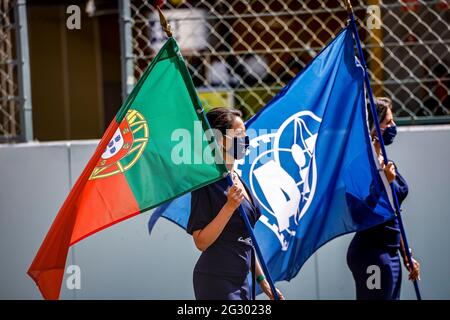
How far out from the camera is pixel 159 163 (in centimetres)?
356

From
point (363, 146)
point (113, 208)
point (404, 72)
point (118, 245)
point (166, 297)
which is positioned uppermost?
point (404, 72)

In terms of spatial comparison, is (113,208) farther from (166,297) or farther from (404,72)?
(404,72)

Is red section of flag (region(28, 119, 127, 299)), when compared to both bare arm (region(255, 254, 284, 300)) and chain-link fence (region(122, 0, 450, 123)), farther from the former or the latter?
chain-link fence (region(122, 0, 450, 123))

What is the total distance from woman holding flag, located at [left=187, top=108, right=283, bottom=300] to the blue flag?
433mm

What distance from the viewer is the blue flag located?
4.06 m

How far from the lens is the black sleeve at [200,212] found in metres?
3.60

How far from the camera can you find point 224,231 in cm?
368

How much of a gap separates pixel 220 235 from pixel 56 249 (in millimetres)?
801

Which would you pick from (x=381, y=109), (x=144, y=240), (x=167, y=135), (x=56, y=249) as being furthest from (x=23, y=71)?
(x=381, y=109)

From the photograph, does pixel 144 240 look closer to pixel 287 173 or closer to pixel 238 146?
pixel 287 173

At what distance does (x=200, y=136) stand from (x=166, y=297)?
2223 millimetres

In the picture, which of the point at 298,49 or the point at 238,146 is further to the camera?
the point at 298,49

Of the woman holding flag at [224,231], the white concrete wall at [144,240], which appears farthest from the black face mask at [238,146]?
the white concrete wall at [144,240]

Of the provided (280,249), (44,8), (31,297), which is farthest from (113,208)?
(44,8)
